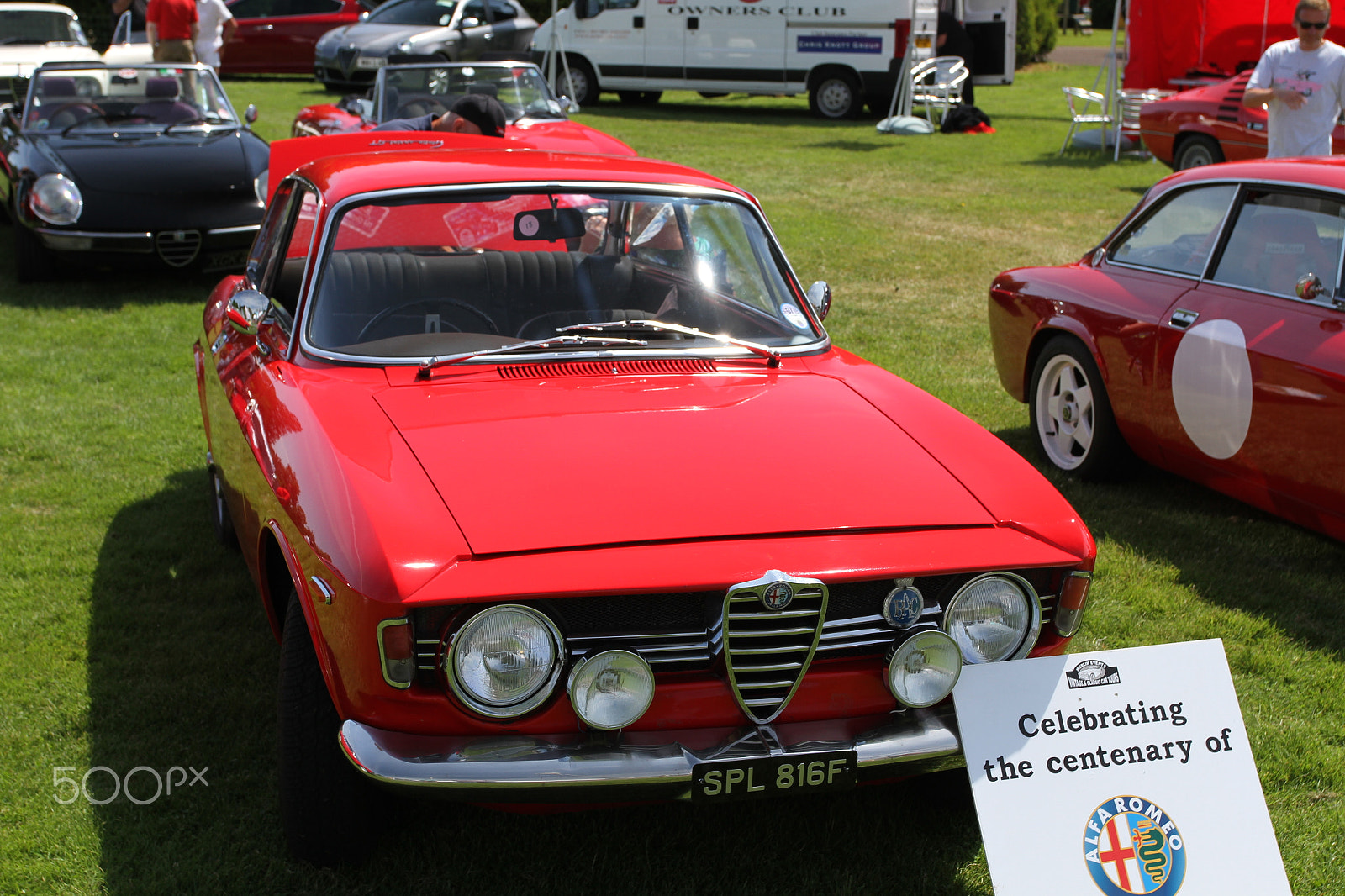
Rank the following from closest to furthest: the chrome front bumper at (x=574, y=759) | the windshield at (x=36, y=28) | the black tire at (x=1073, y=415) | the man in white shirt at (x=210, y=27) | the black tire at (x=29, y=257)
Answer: the chrome front bumper at (x=574, y=759) < the black tire at (x=1073, y=415) < the black tire at (x=29, y=257) < the man in white shirt at (x=210, y=27) < the windshield at (x=36, y=28)

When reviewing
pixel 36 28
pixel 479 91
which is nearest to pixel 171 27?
pixel 479 91

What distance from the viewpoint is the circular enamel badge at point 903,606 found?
2.70 m

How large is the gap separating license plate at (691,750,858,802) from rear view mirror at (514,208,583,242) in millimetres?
1926

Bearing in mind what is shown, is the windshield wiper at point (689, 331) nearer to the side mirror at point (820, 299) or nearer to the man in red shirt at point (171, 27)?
the side mirror at point (820, 299)

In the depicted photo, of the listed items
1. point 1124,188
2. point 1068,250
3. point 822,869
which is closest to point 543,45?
point 1124,188

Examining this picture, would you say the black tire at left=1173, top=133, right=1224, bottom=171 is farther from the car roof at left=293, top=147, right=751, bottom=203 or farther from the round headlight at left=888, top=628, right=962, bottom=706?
the round headlight at left=888, top=628, right=962, bottom=706

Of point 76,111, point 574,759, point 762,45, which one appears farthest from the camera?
point 762,45

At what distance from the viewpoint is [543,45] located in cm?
2034

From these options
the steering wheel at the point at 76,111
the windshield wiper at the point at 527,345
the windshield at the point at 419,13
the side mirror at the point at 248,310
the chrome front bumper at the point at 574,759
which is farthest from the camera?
the windshield at the point at 419,13

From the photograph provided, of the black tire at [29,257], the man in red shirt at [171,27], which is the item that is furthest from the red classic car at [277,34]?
the black tire at [29,257]

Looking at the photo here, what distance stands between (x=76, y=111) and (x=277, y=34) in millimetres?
14984

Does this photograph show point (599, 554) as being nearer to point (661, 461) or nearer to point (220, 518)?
point (661, 461)

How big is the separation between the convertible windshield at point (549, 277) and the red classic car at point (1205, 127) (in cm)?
933

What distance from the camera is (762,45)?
19312 millimetres
